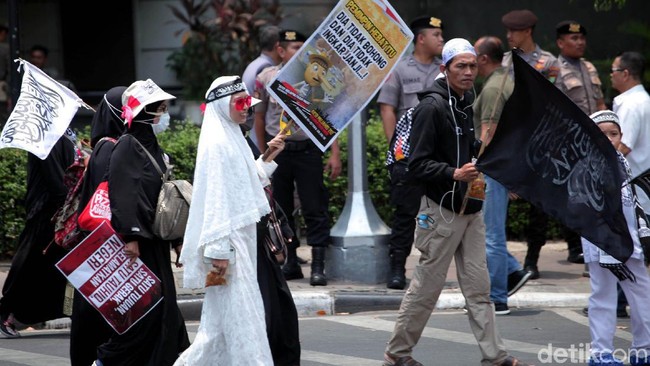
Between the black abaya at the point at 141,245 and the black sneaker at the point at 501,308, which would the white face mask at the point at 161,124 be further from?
the black sneaker at the point at 501,308

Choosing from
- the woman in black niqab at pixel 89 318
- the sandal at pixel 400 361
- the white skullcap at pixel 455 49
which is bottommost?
the sandal at pixel 400 361

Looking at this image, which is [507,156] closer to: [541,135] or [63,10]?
[541,135]

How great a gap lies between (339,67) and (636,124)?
10.2 feet

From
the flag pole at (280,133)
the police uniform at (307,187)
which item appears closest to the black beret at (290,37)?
the police uniform at (307,187)

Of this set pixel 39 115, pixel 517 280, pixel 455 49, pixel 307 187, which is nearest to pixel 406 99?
pixel 307 187

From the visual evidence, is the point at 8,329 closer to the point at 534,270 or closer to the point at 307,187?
the point at 307,187

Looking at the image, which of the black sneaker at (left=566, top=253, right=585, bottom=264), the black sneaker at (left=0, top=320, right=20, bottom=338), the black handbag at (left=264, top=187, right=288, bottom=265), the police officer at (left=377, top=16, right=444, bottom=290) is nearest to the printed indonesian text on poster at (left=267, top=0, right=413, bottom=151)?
the black handbag at (left=264, top=187, right=288, bottom=265)

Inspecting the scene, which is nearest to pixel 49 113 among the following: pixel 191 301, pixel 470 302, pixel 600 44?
pixel 191 301

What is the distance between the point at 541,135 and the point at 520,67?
416 mm

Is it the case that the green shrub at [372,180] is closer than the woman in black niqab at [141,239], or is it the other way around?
the woman in black niqab at [141,239]

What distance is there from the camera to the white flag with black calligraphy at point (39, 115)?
8477 millimetres

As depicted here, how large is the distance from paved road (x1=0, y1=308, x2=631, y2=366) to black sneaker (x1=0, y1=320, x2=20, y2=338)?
91 millimetres

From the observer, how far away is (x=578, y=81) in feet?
36.6

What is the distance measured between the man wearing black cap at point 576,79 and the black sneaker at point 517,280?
5.27 feet
